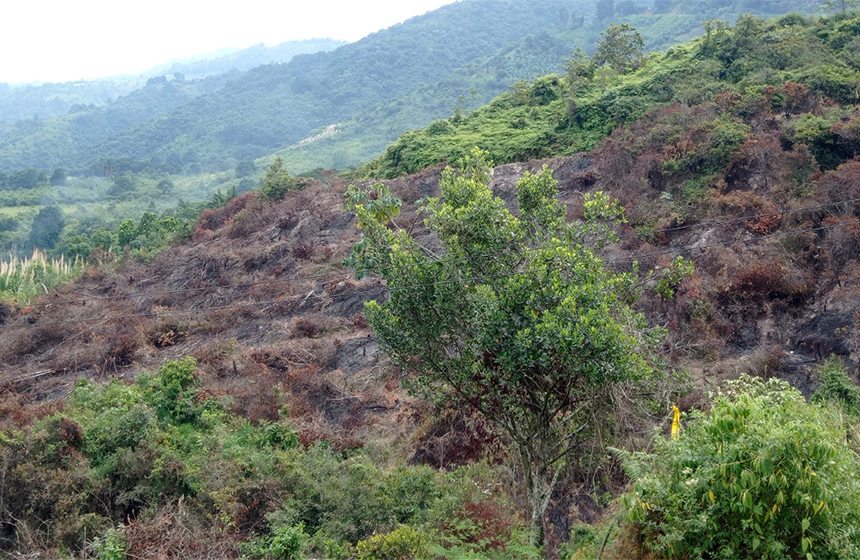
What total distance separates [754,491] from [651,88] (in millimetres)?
20586

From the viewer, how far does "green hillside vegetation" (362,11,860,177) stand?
20.9 m

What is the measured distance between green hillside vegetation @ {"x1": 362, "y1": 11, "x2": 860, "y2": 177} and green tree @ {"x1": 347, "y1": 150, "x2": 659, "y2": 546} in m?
12.1

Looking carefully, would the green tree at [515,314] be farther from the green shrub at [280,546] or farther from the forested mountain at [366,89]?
the forested mountain at [366,89]

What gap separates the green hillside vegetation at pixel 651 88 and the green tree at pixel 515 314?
12.1 meters

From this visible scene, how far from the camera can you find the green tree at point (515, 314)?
24.7ft

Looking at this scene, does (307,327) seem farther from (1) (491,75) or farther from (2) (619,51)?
(1) (491,75)

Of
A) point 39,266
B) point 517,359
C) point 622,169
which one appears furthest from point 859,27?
point 39,266

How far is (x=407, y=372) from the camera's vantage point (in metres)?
9.20

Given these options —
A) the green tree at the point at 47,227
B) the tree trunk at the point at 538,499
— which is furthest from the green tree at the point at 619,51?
the green tree at the point at 47,227

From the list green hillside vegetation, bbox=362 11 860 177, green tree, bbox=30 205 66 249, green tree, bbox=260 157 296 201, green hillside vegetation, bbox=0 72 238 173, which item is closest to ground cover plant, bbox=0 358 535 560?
green hillside vegetation, bbox=362 11 860 177

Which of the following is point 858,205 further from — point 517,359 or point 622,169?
point 517,359

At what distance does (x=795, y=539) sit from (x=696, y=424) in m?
1.16

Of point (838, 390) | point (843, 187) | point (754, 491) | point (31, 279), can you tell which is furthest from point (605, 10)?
point (754, 491)

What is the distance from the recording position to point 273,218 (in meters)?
24.4
